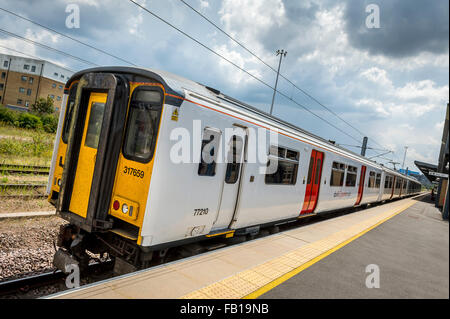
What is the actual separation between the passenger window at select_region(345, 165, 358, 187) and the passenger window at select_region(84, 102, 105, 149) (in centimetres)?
1013

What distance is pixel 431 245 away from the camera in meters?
1.72

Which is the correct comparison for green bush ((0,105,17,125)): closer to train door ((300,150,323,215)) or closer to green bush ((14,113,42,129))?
green bush ((14,113,42,129))

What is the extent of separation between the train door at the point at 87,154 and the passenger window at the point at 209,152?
164cm

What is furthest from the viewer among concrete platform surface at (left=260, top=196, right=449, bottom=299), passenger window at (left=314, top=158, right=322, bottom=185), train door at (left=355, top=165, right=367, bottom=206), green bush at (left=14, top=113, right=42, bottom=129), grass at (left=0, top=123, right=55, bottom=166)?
green bush at (left=14, top=113, right=42, bottom=129)

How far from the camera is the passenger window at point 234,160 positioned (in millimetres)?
5504

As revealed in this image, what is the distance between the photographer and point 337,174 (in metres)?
11.1

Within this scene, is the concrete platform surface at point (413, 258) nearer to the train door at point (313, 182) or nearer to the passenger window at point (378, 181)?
the train door at point (313, 182)

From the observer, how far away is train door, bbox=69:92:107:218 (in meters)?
4.69

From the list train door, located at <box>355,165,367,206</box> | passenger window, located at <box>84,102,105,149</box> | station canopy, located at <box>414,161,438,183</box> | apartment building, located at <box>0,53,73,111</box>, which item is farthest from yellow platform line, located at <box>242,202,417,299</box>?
apartment building, located at <box>0,53,73,111</box>

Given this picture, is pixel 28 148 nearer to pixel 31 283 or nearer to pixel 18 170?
pixel 18 170

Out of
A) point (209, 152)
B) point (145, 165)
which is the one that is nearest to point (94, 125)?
point (145, 165)

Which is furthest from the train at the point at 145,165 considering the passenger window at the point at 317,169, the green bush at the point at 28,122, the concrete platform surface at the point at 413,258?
the green bush at the point at 28,122

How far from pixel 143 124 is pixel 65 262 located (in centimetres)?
240
